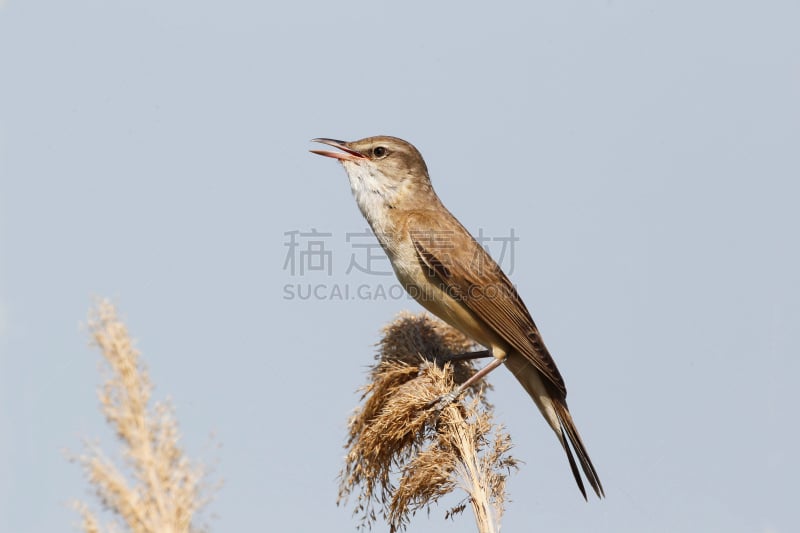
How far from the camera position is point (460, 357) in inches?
199

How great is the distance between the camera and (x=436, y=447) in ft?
11.7

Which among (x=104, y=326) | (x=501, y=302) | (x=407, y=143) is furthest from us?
(x=407, y=143)

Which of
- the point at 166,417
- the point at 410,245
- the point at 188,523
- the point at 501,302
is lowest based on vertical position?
the point at 188,523

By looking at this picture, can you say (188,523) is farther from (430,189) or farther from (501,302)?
(430,189)

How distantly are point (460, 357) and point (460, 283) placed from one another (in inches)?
22.9

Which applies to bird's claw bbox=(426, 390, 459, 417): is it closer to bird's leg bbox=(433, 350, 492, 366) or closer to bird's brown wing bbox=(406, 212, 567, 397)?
bird's leg bbox=(433, 350, 492, 366)

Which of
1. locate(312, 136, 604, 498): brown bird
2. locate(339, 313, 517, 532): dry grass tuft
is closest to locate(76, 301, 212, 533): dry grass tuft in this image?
locate(339, 313, 517, 532): dry grass tuft

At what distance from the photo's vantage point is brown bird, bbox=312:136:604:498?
17.6ft

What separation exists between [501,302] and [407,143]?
1.55 meters

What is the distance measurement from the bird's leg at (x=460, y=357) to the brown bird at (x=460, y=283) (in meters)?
0.08

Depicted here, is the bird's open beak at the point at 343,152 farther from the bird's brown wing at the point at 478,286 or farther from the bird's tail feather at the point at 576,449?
the bird's tail feather at the point at 576,449

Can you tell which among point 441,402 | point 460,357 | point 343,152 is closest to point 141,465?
point 441,402

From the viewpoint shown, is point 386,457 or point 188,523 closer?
point 188,523

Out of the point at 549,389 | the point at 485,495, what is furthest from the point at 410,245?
the point at 485,495
